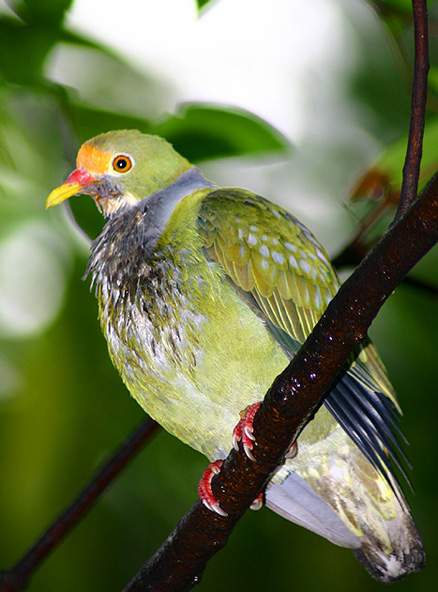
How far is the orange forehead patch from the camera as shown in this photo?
3.88 metres

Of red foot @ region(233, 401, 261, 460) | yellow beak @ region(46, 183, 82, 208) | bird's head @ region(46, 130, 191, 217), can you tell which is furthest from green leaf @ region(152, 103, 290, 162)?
red foot @ region(233, 401, 261, 460)

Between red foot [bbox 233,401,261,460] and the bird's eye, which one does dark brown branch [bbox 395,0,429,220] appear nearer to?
red foot [bbox 233,401,261,460]

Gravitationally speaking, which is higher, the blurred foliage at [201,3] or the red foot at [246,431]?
the blurred foliage at [201,3]

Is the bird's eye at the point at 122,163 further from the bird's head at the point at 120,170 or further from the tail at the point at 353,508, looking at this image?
the tail at the point at 353,508

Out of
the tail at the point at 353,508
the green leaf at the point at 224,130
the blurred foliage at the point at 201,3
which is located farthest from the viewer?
the green leaf at the point at 224,130

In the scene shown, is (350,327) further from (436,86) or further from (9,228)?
(9,228)

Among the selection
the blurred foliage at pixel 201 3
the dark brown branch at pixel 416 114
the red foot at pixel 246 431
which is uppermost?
the dark brown branch at pixel 416 114

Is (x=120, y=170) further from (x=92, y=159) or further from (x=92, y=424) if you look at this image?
(x=92, y=424)

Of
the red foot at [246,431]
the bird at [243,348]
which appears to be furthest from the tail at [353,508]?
the red foot at [246,431]

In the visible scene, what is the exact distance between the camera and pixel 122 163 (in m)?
3.93

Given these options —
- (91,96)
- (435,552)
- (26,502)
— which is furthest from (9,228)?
(435,552)

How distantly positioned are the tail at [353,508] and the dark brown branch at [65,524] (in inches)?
21.0

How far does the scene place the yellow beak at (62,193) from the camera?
3.83 meters

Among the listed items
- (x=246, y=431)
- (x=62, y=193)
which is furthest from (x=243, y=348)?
(x=62, y=193)
